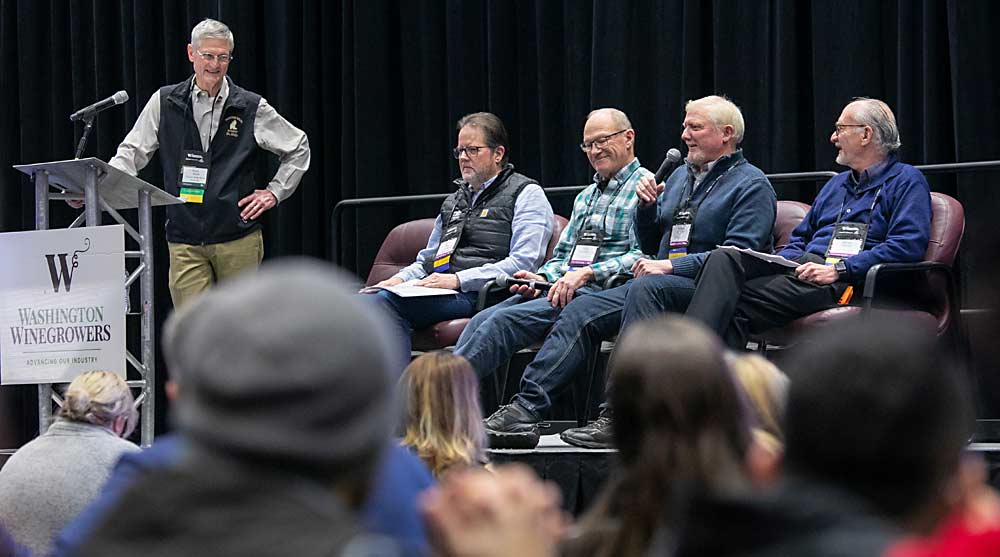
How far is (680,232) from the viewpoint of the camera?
4133mm

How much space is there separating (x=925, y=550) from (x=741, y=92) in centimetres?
435

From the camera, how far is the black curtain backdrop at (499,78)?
4648mm

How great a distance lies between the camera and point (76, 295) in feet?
13.4

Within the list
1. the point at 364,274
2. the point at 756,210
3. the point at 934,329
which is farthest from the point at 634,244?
the point at 364,274

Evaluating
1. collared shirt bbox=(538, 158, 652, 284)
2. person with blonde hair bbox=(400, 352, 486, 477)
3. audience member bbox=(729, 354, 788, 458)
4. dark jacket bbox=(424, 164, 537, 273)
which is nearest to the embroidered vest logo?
dark jacket bbox=(424, 164, 537, 273)

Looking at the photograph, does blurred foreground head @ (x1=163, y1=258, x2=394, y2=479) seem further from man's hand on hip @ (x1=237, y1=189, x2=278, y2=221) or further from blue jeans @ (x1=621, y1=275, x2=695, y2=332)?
man's hand on hip @ (x1=237, y1=189, x2=278, y2=221)

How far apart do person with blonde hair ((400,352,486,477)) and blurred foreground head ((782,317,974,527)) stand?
1297 mm

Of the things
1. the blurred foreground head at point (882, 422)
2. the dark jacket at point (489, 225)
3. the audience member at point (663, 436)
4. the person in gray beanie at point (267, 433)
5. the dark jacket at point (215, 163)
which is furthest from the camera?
the dark jacket at point (215, 163)

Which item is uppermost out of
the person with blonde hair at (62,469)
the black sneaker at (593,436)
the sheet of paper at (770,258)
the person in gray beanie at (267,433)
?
the person in gray beanie at (267,433)

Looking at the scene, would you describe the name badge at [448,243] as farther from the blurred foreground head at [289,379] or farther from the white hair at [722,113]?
the blurred foreground head at [289,379]

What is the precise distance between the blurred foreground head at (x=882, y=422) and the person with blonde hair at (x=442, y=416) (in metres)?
1.30

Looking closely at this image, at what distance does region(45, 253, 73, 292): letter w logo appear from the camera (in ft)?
13.4

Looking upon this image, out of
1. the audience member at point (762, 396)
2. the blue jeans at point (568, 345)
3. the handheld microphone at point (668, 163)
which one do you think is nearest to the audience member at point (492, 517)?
the audience member at point (762, 396)

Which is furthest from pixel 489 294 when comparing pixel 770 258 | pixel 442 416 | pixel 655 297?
pixel 442 416
